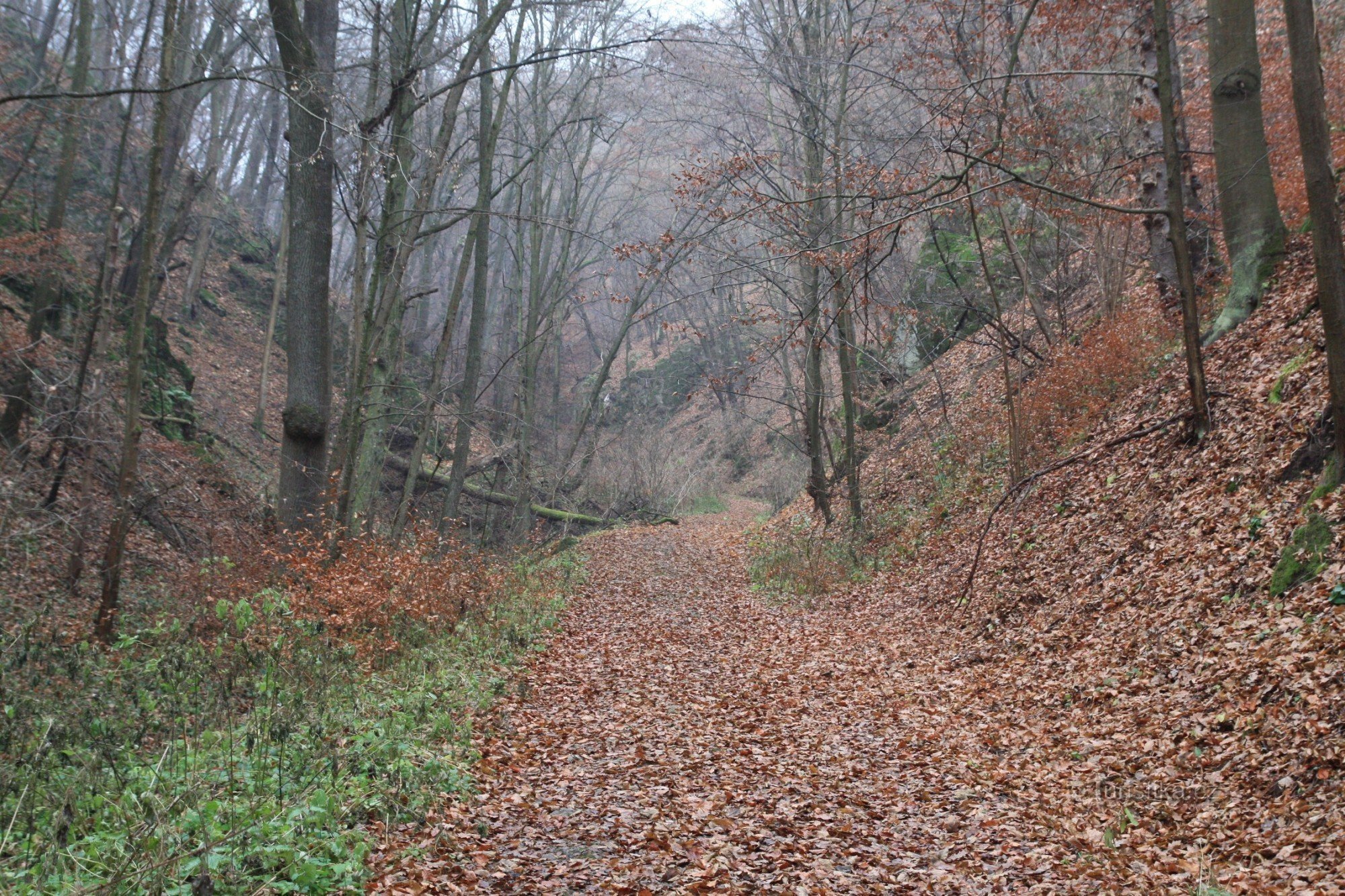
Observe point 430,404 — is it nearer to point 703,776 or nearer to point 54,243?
point 54,243

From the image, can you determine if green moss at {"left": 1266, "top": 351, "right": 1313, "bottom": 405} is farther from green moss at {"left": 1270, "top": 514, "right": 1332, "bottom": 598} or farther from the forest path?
the forest path

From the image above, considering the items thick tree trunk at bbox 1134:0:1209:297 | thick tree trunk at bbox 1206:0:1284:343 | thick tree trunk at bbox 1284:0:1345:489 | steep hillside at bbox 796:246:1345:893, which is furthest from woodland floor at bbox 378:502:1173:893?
thick tree trunk at bbox 1134:0:1209:297

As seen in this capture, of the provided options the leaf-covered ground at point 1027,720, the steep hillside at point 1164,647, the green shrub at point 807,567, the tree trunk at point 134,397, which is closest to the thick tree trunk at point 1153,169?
the steep hillside at point 1164,647

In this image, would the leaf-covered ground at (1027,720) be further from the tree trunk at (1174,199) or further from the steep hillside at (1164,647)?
the tree trunk at (1174,199)

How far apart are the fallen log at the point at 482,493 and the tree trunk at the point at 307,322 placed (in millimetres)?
9669

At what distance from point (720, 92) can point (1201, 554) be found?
14.9 meters

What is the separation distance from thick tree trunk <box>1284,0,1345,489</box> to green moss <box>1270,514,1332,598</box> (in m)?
0.71

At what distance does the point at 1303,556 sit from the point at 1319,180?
2.48 metres

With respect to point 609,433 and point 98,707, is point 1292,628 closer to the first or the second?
point 98,707

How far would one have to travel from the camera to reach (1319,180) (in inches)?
223

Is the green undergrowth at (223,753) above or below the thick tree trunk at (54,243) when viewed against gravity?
below

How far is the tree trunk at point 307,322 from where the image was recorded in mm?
9609

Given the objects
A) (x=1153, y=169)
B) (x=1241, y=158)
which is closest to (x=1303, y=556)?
(x=1241, y=158)

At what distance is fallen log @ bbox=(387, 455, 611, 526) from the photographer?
69.0 ft
